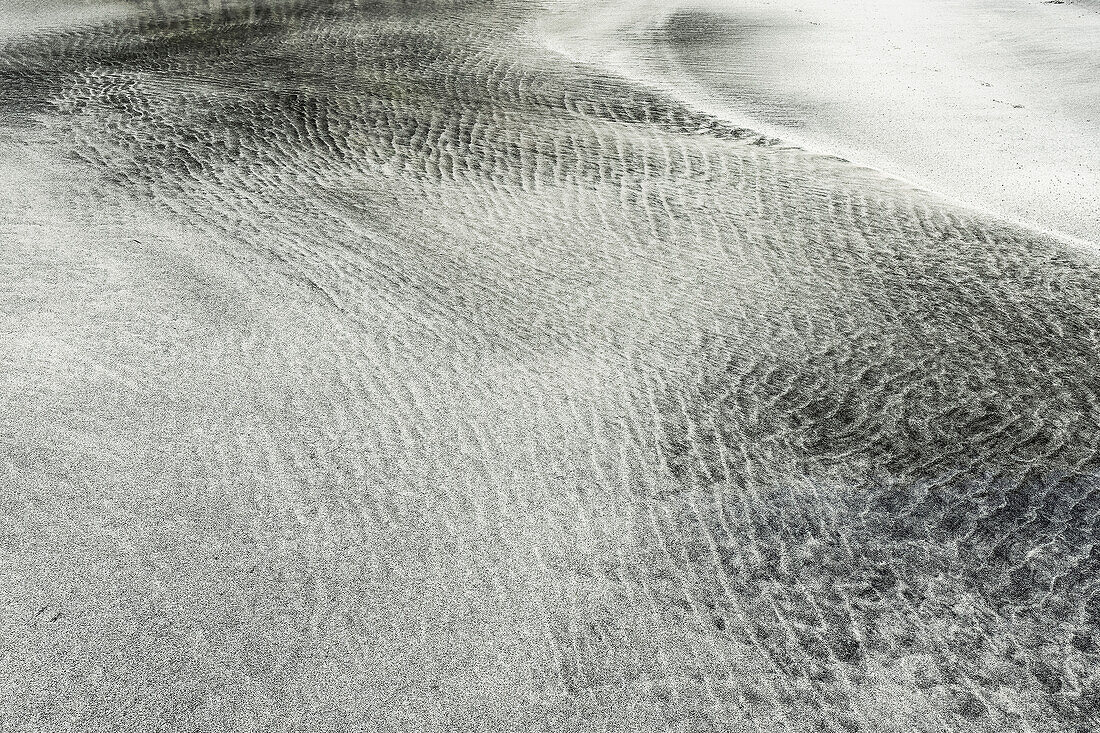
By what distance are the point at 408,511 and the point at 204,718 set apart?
1073 millimetres

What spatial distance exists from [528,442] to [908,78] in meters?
7.25

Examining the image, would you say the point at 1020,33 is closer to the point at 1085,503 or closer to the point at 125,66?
the point at 1085,503

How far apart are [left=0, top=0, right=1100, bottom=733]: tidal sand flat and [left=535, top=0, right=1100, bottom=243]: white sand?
846mm

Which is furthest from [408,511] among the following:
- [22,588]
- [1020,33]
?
[1020,33]

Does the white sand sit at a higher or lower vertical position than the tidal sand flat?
higher

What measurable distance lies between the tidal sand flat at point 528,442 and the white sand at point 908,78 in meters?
0.85

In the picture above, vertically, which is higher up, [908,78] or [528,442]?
[908,78]

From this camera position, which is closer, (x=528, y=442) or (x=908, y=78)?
(x=528, y=442)

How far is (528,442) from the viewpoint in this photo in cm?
400

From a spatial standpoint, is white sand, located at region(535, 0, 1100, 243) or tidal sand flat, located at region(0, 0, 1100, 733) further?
white sand, located at region(535, 0, 1100, 243)

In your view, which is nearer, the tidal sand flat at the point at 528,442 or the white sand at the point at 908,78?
the tidal sand flat at the point at 528,442

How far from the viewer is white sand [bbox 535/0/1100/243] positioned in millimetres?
7273

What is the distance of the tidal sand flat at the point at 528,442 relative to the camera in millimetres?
2941

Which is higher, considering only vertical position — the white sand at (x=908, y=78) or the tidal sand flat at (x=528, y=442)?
the white sand at (x=908, y=78)
